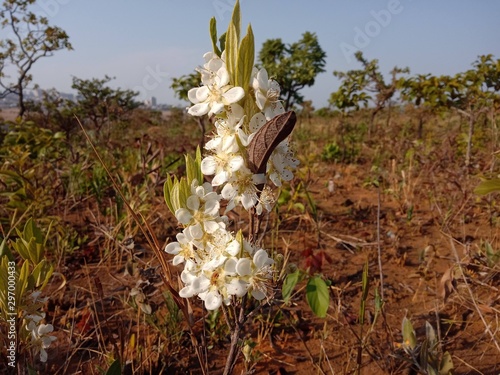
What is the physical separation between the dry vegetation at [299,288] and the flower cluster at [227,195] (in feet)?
0.64

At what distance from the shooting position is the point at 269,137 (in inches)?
25.6

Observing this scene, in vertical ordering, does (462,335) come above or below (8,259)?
below

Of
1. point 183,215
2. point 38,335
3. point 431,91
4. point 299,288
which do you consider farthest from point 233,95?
point 431,91

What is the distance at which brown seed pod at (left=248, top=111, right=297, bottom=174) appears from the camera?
635 mm

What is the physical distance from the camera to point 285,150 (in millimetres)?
804

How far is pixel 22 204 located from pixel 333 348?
1.93m

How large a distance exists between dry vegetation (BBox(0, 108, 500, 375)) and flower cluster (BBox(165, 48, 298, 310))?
20 centimetres

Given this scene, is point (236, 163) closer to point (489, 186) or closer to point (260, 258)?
point (260, 258)

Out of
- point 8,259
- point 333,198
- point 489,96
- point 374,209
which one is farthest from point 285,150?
point 489,96

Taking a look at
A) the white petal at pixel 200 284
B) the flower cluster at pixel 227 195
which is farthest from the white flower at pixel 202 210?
the white petal at pixel 200 284

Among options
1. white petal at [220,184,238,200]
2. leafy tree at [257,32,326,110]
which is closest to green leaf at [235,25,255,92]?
white petal at [220,184,238,200]

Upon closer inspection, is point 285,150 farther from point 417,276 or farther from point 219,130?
point 417,276

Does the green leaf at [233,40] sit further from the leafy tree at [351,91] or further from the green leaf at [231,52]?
the leafy tree at [351,91]

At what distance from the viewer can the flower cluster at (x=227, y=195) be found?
729mm
